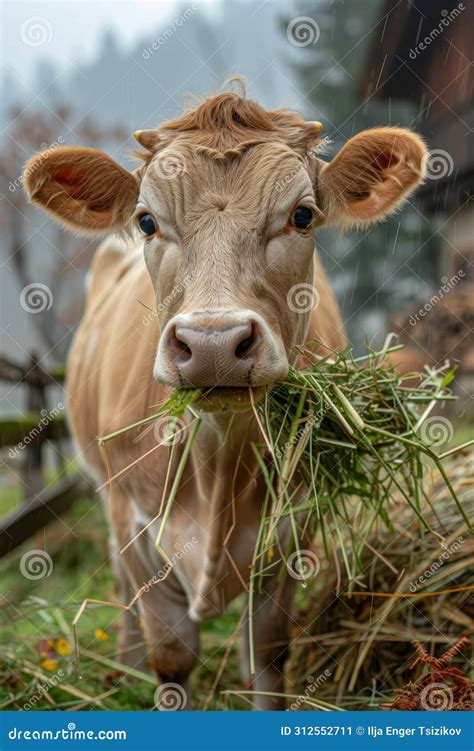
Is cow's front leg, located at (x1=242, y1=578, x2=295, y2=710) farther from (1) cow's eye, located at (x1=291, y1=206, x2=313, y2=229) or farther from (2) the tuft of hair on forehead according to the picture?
(2) the tuft of hair on forehead

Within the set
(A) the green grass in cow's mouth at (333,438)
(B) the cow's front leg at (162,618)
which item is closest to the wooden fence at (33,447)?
(B) the cow's front leg at (162,618)

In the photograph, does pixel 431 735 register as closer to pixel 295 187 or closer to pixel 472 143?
pixel 295 187

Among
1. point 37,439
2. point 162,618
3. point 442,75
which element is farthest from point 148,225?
point 442,75

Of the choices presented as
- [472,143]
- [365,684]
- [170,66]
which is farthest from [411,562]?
[472,143]

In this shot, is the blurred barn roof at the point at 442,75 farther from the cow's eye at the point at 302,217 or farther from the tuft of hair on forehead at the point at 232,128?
the cow's eye at the point at 302,217

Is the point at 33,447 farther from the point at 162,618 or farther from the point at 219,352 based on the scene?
the point at 219,352

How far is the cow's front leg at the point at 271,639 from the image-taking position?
3100 mm

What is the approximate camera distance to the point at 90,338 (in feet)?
13.9

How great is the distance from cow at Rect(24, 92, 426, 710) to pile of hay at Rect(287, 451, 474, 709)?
22 centimetres

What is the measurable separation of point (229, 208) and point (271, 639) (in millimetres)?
1809

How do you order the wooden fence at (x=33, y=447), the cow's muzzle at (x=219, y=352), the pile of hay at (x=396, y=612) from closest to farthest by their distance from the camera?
the cow's muzzle at (x=219, y=352), the pile of hay at (x=396, y=612), the wooden fence at (x=33, y=447)

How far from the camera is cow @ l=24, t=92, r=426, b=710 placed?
81.6 inches

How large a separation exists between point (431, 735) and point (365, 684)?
734mm

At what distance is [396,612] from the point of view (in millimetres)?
2988
